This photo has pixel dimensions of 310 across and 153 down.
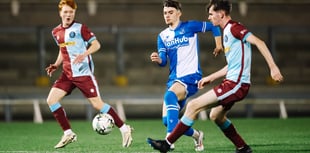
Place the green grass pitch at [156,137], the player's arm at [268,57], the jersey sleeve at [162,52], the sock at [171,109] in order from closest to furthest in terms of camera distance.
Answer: the player's arm at [268,57], the sock at [171,109], the jersey sleeve at [162,52], the green grass pitch at [156,137]

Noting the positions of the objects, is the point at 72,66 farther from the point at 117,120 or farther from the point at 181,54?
the point at 181,54

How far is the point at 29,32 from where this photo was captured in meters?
24.1

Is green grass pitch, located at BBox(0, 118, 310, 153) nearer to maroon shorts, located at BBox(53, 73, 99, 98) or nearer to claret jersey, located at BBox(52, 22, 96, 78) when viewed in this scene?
maroon shorts, located at BBox(53, 73, 99, 98)

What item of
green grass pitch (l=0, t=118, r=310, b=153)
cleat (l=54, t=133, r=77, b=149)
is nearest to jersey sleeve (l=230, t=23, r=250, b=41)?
green grass pitch (l=0, t=118, r=310, b=153)

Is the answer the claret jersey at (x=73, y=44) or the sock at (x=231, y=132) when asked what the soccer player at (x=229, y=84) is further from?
the claret jersey at (x=73, y=44)

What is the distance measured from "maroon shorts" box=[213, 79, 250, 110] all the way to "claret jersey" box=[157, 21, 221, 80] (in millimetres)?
1617

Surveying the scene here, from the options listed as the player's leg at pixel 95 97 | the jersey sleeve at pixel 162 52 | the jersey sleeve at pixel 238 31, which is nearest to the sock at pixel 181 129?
the jersey sleeve at pixel 238 31

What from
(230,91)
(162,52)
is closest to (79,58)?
(162,52)

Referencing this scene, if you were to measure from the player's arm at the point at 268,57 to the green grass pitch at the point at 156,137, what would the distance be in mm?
2050

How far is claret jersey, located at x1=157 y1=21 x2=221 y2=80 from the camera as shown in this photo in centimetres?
1070

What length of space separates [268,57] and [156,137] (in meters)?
5.34

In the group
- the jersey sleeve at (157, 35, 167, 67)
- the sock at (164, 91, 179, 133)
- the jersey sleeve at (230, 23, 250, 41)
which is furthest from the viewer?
the jersey sleeve at (157, 35, 167, 67)

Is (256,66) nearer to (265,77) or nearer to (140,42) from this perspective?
(265,77)

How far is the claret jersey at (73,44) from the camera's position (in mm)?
11086
